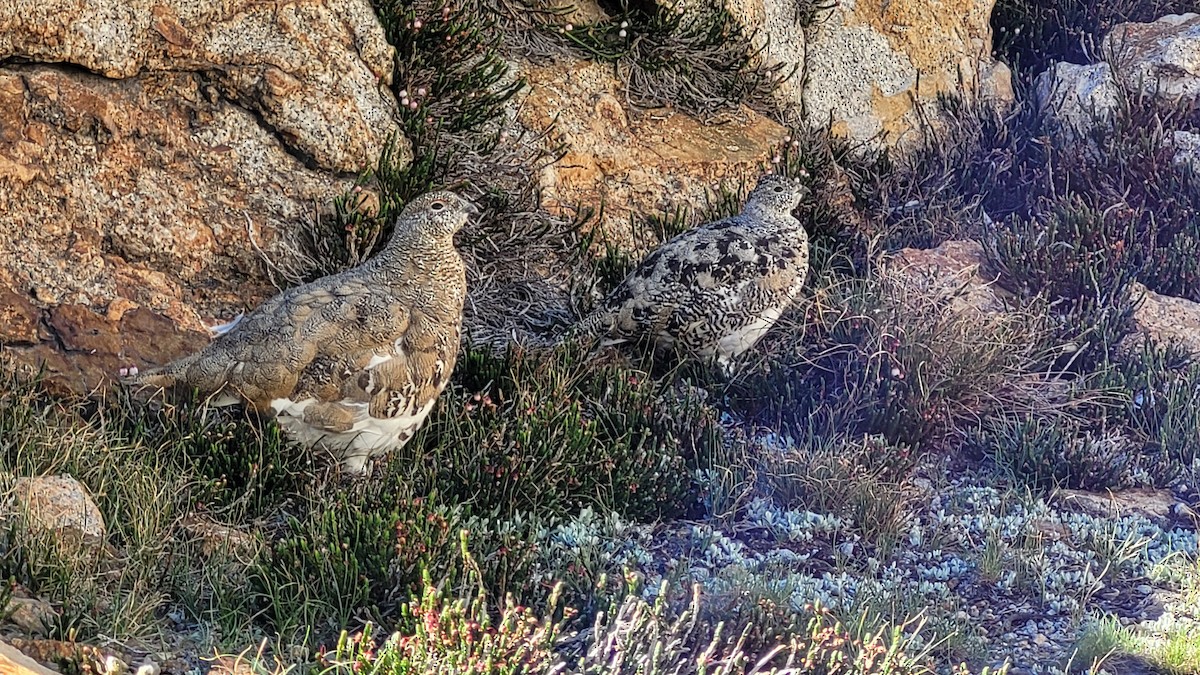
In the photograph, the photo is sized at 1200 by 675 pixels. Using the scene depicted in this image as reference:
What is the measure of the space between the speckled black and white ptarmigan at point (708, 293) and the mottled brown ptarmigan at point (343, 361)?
122 centimetres

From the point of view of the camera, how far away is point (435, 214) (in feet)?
17.0

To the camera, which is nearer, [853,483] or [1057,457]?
[853,483]

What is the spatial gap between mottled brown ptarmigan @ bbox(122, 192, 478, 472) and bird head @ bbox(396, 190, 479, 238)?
6.1 inches

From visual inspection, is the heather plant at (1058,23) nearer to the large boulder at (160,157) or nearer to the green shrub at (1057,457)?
the green shrub at (1057,457)

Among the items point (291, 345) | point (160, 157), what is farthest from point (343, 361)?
point (160, 157)

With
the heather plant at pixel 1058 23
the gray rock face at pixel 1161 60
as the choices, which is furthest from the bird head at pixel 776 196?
the heather plant at pixel 1058 23

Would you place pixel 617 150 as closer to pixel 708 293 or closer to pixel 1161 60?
pixel 708 293

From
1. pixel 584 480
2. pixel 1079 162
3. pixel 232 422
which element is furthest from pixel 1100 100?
pixel 232 422

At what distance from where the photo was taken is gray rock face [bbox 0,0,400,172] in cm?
541

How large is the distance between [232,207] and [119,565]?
78.6 inches

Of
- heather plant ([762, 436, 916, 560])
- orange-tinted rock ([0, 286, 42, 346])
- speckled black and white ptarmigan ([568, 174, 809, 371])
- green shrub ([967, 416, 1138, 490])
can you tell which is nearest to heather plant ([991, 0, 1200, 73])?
speckled black and white ptarmigan ([568, 174, 809, 371])

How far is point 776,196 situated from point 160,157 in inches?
111

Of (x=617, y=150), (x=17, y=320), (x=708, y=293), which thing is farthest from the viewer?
(x=617, y=150)

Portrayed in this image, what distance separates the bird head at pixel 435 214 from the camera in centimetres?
516
